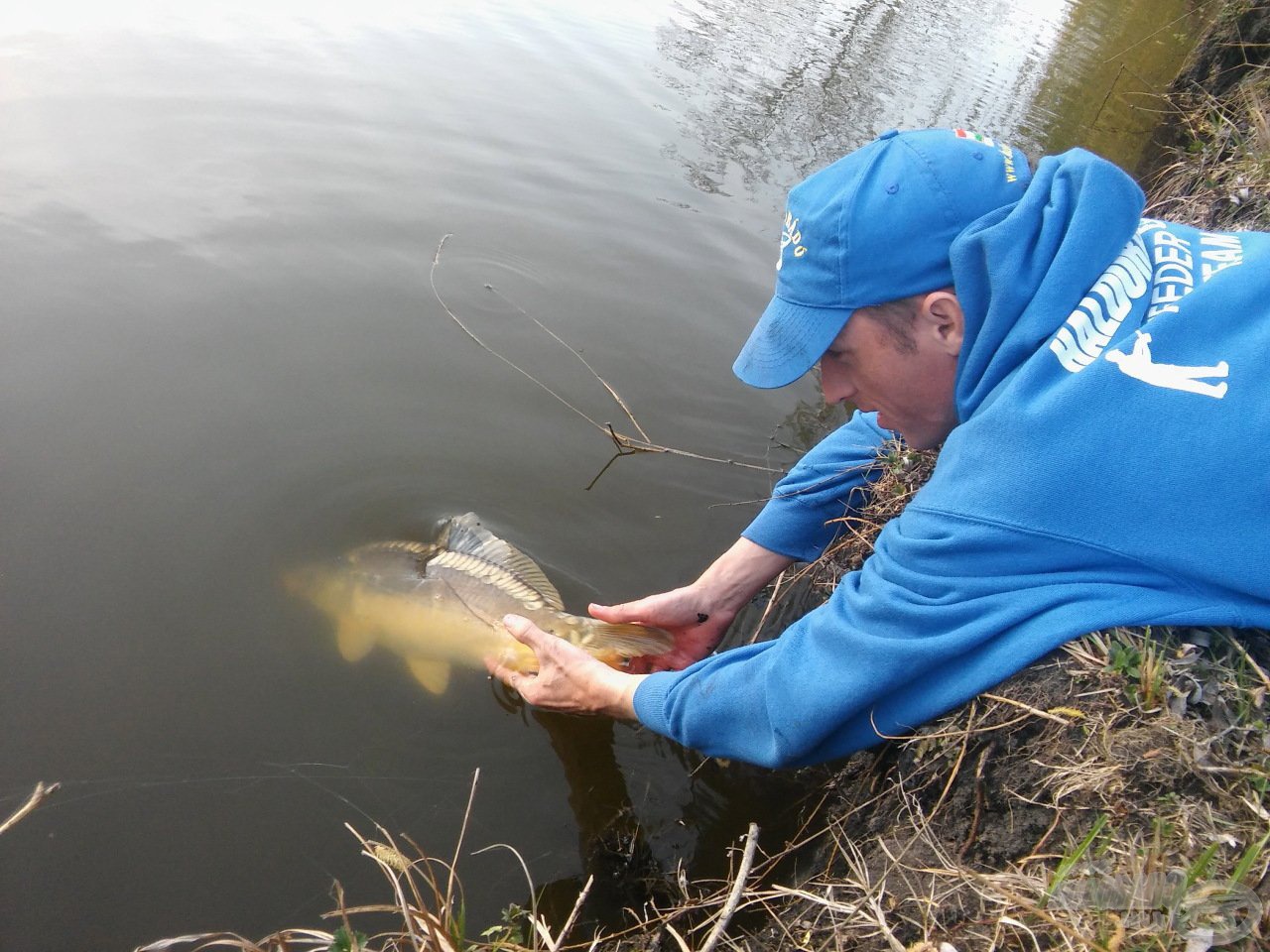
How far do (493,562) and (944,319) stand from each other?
2183mm

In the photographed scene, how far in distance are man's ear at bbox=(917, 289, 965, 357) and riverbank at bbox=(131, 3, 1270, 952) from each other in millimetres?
763

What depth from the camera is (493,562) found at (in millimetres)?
3668

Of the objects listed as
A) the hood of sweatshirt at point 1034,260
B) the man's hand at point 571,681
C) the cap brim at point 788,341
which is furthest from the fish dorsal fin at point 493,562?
the hood of sweatshirt at point 1034,260

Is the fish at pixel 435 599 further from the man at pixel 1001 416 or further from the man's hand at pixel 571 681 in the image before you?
the man at pixel 1001 416

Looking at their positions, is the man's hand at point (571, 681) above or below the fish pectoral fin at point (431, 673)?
above

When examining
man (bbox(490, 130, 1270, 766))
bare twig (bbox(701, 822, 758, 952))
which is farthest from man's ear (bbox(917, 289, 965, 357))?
bare twig (bbox(701, 822, 758, 952))

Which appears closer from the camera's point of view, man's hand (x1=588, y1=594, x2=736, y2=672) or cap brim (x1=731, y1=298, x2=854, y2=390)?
cap brim (x1=731, y1=298, x2=854, y2=390)

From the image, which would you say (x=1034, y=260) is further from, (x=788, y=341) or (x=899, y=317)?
(x=788, y=341)

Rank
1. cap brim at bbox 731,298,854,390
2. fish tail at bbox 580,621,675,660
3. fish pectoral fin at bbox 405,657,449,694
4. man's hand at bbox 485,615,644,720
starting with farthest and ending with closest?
1. fish pectoral fin at bbox 405,657,449,694
2. fish tail at bbox 580,621,675,660
3. man's hand at bbox 485,615,644,720
4. cap brim at bbox 731,298,854,390

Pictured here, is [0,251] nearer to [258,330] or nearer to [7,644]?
[258,330]

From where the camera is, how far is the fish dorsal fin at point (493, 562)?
3549 millimetres

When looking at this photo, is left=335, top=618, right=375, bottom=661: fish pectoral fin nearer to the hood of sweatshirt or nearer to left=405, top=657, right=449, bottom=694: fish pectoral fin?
left=405, top=657, right=449, bottom=694: fish pectoral fin

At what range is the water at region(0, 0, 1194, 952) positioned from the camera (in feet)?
9.10

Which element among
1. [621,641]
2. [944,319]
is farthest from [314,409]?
[944,319]
